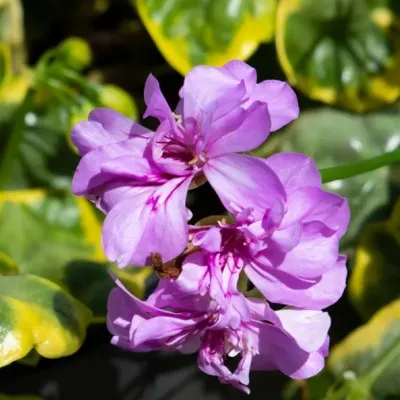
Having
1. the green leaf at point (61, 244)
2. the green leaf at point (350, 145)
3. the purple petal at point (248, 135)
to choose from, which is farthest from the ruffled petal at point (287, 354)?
the green leaf at point (350, 145)

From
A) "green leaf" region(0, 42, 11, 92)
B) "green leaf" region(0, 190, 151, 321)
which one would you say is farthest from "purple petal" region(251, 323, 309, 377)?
"green leaf" region(0, 42, 11, 92)

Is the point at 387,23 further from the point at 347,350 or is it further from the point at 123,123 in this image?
the point at 123,123

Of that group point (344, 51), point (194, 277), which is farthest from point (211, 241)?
point (344, 51)

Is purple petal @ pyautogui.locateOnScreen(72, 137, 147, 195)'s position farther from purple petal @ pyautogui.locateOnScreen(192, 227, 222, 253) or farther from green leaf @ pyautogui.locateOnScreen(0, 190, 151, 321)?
green leaf @ pyautogui.locateOnScreen(0, 190, 151, 321)

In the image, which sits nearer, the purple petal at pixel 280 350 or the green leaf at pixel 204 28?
the purple petal at pixel 280 350

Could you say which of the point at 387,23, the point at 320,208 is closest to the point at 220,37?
the point at 387,23

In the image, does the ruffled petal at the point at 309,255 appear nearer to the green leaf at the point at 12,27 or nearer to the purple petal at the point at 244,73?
the purple petal at the point at 244,73
